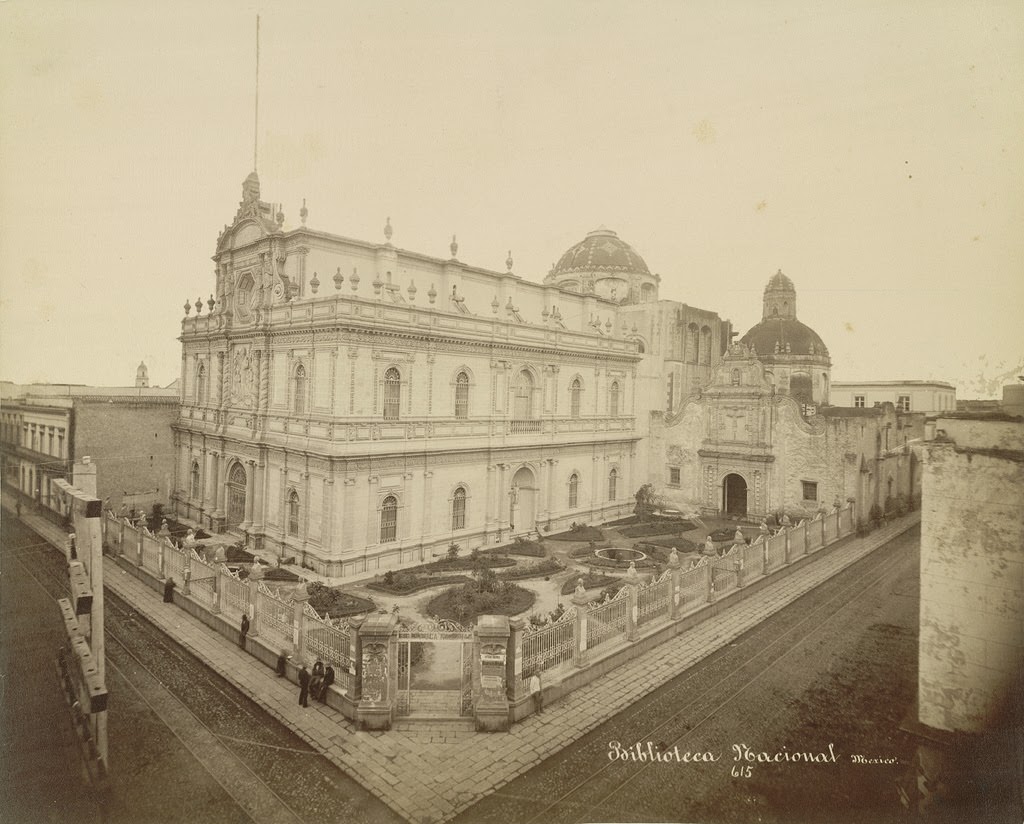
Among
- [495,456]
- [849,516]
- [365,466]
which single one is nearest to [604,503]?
[495,456]

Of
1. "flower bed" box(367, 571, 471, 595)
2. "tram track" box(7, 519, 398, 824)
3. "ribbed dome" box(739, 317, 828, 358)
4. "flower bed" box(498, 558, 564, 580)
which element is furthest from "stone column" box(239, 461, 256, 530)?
"ribbed dome" box(739, 317, 828, 358)

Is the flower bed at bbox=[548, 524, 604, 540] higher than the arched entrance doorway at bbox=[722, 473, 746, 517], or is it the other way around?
the arched entrance doorway at bbox=[722, 473, 746, 517]

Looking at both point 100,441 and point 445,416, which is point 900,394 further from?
point 100,441

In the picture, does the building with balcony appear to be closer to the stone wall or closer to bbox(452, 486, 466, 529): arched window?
bbox(452, 486, 466, 529): arched window

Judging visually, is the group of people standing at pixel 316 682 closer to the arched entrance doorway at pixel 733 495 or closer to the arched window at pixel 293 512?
the arched window at pixel 293 512

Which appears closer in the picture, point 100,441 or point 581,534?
point 581,534

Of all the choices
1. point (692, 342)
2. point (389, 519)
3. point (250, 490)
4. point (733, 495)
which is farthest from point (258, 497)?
point (692, 342)

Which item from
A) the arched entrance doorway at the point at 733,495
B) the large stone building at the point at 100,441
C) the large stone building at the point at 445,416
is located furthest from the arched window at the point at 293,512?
the arched entrance doorway at the point at 733,495

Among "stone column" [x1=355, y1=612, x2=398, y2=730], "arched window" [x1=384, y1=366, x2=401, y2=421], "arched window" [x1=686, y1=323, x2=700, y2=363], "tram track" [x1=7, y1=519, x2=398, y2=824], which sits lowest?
"tram track" [x1=7, y1=519, x2=398, y2=824]
